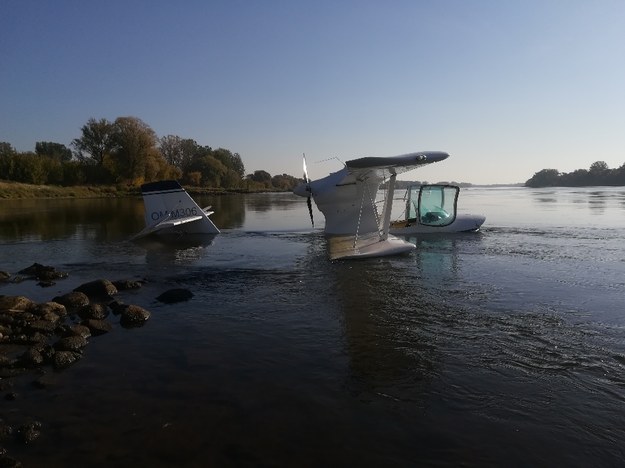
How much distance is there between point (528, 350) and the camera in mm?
6066

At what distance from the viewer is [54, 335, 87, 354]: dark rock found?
20.2ft

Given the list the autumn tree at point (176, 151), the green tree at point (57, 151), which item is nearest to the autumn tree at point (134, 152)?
the autumn tree at point (176, 151)

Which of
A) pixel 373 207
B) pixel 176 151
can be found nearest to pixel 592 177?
pixel 176 151

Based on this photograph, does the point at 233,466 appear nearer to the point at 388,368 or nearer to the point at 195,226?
the point at 388,368

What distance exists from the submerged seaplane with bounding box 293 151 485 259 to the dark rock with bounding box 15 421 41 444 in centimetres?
823

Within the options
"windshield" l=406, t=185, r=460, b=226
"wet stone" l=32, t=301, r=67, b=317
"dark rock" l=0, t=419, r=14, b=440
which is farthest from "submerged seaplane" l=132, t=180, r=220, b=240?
"dark rock" l=0, t=419, r=14, b=440

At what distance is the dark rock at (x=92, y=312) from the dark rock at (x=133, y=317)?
0.40m

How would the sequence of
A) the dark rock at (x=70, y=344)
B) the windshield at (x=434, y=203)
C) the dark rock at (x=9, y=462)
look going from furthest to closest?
the windshield at (x=434, y=203)
the dark rock at (x=70, y=344)
the dark rock at (x=9, y=462)

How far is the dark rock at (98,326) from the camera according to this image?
6953 millimetres

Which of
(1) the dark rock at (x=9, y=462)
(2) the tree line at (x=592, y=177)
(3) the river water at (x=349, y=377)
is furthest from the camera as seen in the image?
(2) the tree line at (x=592, y=177)

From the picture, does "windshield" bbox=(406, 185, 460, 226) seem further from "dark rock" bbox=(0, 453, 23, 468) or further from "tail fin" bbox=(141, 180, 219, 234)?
"dark rock" bbox=(0, 453, 23, 468)

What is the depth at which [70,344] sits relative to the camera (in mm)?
6219

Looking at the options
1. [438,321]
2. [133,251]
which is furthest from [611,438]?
[133,251]

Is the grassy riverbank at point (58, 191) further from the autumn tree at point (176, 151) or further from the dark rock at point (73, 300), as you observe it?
the dark rock at point (73, 300)
